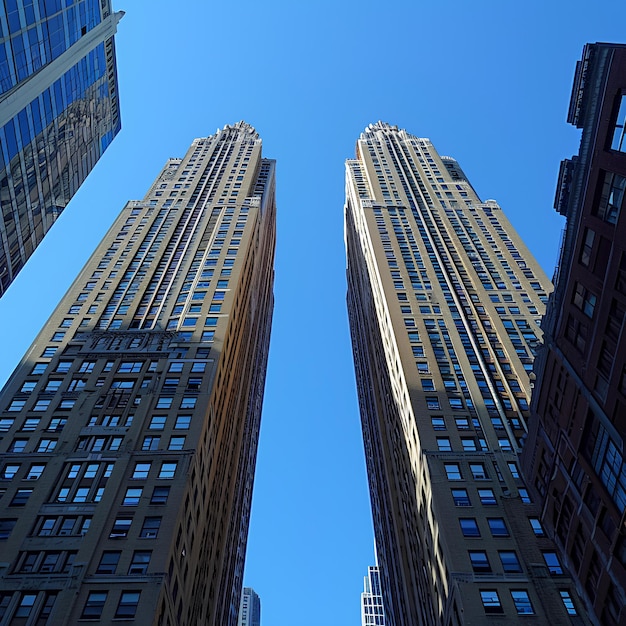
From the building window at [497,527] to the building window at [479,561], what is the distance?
8.94 ft

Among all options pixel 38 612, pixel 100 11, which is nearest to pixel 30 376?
pixel 38 612

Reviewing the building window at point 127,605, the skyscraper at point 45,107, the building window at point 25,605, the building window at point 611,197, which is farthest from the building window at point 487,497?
the skyscraper at point 45,107

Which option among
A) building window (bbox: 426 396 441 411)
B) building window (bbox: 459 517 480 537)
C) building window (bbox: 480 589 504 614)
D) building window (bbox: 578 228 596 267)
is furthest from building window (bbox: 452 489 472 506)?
building window (bbox: 578 228 596 267)

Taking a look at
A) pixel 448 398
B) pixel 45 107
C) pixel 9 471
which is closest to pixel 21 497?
pixel 9 471

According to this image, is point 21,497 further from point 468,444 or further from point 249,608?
point 249,608

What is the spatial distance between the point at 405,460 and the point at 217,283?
34.8 m

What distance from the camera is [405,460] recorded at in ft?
250

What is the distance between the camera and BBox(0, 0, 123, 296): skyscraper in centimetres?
5209

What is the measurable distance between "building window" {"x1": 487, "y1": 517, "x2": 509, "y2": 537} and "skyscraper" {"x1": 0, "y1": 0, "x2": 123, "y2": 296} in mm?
48975

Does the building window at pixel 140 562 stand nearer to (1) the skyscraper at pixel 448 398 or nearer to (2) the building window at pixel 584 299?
(1) the skyscraper at pixel 448 398

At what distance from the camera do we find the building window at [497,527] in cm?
5506

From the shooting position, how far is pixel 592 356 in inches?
1608

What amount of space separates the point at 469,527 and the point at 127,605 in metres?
28.9

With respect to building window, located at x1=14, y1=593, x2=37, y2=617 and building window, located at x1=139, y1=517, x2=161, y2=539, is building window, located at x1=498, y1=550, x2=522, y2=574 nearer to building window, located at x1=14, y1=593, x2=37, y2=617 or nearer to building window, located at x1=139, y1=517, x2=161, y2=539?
building window, located at x1=139, y1=517, x2=161, y2=539
